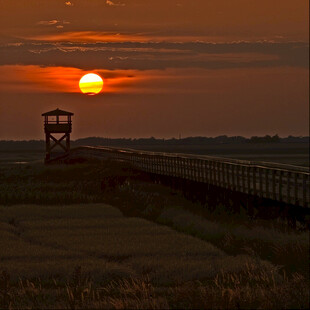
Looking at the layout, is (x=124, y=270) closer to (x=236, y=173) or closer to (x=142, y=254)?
(x=142, y=254)

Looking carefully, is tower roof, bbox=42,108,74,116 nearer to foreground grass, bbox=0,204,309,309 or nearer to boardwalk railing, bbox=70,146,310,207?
boardwalk railing, bbox=70,146,310,207

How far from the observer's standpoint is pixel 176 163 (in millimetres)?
60625

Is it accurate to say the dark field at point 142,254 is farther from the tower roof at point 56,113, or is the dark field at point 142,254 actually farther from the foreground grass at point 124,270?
the tower roof at point 56,113

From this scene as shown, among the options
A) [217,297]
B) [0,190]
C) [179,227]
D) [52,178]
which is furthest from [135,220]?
[52,178]

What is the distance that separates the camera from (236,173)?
46.6m

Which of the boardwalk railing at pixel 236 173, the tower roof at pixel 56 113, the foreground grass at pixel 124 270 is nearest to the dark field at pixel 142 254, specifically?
the foreground grass at pixel 124 270

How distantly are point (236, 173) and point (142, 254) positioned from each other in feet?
54.1

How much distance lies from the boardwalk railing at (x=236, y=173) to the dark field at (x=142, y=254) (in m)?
1.29

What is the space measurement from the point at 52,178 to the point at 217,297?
62.1 meters

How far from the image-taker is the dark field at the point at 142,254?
1762cm

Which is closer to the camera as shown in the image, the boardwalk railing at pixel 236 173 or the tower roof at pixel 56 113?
the boardwalk railing at pixel 236 173

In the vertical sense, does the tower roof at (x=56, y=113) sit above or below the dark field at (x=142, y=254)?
above

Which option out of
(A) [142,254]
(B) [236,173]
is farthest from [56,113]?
(A) [142,254]

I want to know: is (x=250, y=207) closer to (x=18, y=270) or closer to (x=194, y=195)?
(x=194, y=195)
